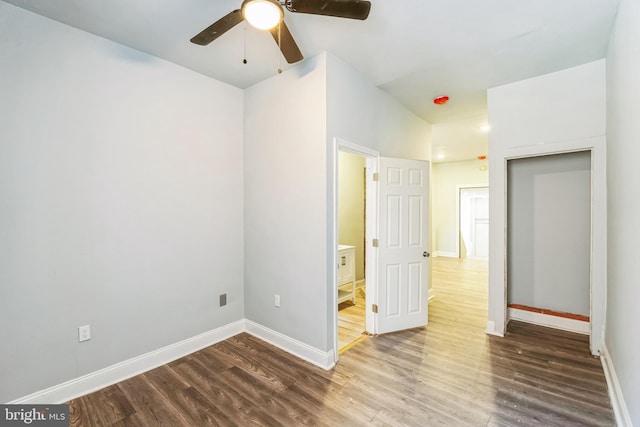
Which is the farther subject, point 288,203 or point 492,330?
point 492,330

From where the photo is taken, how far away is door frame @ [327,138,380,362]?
257 cm

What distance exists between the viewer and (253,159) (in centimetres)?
319

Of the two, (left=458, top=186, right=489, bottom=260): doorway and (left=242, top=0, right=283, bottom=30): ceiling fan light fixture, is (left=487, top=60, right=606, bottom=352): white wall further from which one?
(left=458, top=186, right=489, bottom=260): doorway

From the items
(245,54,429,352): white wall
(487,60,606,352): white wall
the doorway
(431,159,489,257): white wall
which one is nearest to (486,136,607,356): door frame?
(487,60,606,352): white wall

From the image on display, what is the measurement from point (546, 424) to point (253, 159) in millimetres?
3338

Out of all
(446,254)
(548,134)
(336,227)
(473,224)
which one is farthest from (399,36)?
(473,224)

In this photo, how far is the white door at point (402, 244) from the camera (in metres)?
3.15

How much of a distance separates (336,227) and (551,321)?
119 inches

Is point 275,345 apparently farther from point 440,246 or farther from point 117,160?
point 440,246

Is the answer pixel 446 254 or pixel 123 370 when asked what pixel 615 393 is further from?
pixel 446 254

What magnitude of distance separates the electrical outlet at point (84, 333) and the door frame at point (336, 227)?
1972 millimetres

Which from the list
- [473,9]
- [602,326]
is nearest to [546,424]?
[602,326]

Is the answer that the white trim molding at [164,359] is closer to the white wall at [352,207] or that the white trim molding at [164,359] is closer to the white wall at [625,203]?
the white wall at [625,203]

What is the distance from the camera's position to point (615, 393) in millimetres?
1990
